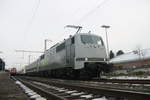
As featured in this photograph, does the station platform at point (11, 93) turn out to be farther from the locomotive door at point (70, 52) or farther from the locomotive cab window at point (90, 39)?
the locomotive cab window at point (90, 39)

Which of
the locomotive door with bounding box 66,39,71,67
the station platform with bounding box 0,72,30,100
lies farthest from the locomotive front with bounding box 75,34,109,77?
the station platform with bounding box 0,72,30,100

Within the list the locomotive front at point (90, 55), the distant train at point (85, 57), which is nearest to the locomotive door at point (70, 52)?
the distant train at point (85, 57)

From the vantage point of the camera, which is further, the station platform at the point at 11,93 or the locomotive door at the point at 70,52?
the locomotive door at the point at 70,52

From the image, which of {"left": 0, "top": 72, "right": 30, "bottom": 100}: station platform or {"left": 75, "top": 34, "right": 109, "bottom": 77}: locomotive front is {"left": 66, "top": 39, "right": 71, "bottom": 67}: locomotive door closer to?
{"left": 75, "top": 34, "right": 109, "bottom": 77}: locomotive front

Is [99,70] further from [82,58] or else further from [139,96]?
[139,96]

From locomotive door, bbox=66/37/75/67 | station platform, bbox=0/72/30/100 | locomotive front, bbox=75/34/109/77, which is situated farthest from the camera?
locomotive door, bbox=66/37/75/67

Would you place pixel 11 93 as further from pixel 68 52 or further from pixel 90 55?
pixel 68 52

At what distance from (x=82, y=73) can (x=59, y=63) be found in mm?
4482

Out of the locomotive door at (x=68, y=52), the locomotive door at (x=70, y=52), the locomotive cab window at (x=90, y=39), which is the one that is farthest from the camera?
the locomotive door at (x=68, y=52)

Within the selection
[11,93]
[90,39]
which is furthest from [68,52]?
[11,93]

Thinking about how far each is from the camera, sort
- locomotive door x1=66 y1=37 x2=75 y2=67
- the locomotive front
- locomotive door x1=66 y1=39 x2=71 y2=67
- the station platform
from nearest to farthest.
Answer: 1. the station platform
2. the locomotive front
3. locomotive door x1=66 y1=37 x2=75 y2=67
4. locomotive door x1=66 y1=39 x2=71 y2=67

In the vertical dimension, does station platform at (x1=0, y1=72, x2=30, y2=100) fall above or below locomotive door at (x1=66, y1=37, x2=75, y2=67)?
below

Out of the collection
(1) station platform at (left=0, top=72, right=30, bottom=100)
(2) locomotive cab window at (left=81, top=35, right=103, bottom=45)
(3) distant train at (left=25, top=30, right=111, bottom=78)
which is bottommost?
(1) station platform at (left=0, top=72, right=30, bottom=100)

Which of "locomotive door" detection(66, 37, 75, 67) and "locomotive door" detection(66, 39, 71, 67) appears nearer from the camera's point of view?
"locomotive door" detection(66, 37, 75, 67)
